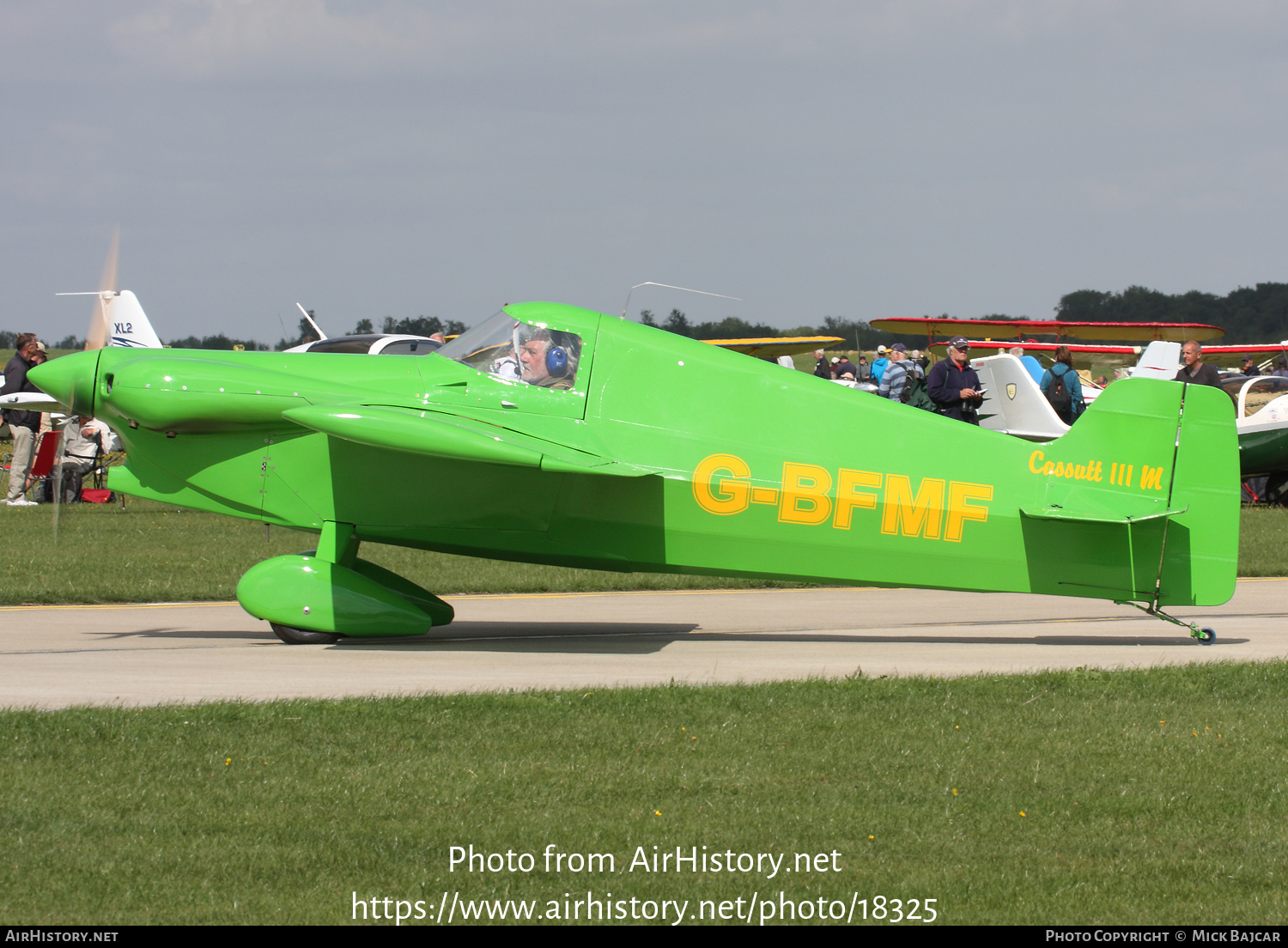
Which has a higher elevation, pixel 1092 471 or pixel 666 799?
pixel 1092 471

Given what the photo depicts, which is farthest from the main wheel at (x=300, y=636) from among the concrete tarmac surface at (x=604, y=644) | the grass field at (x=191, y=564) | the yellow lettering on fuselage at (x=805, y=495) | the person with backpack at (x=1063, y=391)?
the person with backpack at (x=1063, y=391)

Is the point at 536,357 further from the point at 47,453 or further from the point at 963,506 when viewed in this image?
the point at 47,453

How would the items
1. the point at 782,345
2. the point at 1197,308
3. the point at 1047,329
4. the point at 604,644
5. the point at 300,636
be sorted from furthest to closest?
1. the point at 1197,308
2. the point at 1047,329
3. the point at 782,345
4. the point at 604,644
5. the point at 300,636

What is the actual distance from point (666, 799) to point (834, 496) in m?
3.69

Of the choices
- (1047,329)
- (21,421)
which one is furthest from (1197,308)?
(21,421)

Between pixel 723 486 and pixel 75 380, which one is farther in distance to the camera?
pixel 75 380

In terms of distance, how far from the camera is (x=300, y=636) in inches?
346

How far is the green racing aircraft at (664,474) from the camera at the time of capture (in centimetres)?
830

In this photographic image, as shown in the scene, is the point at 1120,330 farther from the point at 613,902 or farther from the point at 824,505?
the point at 613,902

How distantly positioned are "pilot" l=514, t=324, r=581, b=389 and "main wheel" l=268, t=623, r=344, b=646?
7.81 ft

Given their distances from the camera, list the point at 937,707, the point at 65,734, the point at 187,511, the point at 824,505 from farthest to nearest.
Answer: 1. the point at 187,511
2. the point at 824,505
3. the point at 937,707
4. the point at 65,734

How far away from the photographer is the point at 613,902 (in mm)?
3990

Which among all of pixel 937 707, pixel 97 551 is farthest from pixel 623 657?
pixel 97 551

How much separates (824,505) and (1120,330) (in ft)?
120
